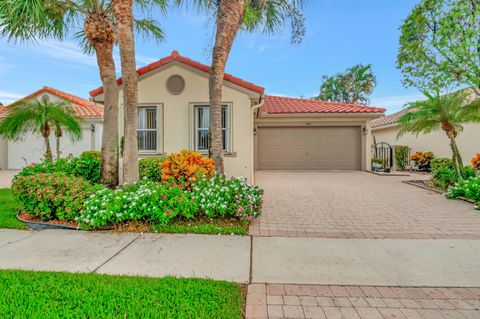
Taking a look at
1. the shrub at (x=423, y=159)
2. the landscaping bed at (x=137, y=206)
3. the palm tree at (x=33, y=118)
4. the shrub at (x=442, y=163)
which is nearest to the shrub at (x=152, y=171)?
the landscaping bed at (x=137, y=206)

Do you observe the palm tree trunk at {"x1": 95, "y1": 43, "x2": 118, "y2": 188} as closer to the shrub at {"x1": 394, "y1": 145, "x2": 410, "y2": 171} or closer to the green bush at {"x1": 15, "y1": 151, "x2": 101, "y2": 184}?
the green bush at {"x1": 15, "y1": 151, "x2": 101, "y2": 184}

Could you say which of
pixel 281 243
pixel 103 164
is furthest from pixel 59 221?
pixel 281 243

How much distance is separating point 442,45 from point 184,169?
47.3ft

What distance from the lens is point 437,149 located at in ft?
52.6

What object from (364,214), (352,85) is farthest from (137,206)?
(352,85)

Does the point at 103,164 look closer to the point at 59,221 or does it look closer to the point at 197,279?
the point at 59,221

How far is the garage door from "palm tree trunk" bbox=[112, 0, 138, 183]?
9.47m

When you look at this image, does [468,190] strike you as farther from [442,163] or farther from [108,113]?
[108,113]

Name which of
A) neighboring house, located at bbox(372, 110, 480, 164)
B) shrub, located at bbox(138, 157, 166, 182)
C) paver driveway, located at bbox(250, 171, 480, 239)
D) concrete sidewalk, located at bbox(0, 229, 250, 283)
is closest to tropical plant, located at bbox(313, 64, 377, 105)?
neighboring house, located at bbox(372, 110, 480, 164)

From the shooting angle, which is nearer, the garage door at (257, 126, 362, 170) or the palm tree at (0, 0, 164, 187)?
the palm tree at (0, 0, 164, 187)

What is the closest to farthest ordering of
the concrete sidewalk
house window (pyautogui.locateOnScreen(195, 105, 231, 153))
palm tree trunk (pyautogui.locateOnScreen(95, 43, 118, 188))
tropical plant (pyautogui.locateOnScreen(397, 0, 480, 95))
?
1. the concrete sidewalk
2. palm tree trunk (pyautogui.locateOnScreen(95, 43, 118, 188))
3. house window (pyautogui.locateOnScreen(195, 105, 231, 153))
4. tropical plant (pyautogui.locateOnScreen(397, 0, 480, 95))

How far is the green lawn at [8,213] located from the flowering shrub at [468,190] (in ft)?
35.3

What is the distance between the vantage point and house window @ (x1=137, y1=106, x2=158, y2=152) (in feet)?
32.5

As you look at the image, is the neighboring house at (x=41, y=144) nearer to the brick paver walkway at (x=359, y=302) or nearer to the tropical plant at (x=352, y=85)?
the brick paver walkway at (x=359, y=302)
